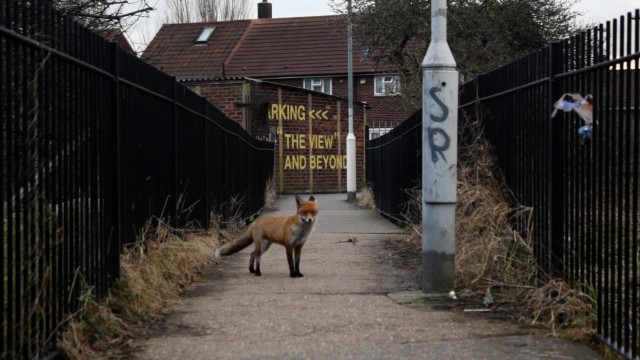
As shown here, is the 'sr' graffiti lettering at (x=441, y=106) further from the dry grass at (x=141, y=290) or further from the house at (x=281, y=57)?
the house at (x=281, y=57)

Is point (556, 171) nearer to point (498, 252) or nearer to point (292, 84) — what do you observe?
point (498, 252)

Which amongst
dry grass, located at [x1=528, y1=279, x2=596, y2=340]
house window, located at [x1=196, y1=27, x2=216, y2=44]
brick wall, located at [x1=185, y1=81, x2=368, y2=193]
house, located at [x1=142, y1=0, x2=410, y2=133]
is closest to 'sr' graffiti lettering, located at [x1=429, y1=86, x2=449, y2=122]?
dry grass, located at [x1=528, y1=279, x2=596, y2=340]

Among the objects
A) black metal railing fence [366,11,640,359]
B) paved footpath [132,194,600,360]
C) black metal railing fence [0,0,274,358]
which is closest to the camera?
black metal railing fence [0,0,274,358]

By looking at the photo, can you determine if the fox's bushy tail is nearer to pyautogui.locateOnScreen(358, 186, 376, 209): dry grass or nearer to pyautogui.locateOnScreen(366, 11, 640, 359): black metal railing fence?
pyautogui.locateOnScreen(366, 11, 640, 359): black metal railing fence

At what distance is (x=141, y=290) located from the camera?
6.72 meters

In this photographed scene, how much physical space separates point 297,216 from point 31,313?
4675 millimetres

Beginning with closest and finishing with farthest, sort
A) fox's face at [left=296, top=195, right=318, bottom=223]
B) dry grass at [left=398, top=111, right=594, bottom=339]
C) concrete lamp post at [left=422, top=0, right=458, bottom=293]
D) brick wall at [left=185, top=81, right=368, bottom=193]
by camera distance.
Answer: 1. dry grass at [left=398, top=111, right=594, bottom=339]
2. concrete lamp post at [left=422, top=0, right=458, bottom=293]
3. fox's face at [left=296, top=195, right=318, bottom=223]
4. brick wall at [left=185, top=81, right=368, bottom=193]

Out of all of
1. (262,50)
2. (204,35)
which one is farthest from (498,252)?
(204,35)

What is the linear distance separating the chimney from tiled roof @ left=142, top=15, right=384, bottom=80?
3.77m

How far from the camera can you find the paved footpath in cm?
530

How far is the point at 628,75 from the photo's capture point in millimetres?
4844

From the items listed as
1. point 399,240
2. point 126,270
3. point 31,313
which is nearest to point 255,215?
point 399,240

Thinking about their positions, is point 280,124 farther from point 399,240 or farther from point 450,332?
point 450,332

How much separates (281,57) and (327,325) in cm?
3981
